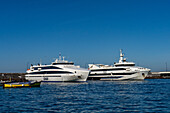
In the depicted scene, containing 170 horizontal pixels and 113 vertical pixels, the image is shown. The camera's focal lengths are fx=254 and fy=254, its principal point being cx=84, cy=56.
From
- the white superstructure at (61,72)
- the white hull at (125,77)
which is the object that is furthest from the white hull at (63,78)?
the white hull at (125,77)

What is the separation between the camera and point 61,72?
251 feet

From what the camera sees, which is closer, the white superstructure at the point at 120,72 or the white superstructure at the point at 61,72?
the white superstructure at the point at 61,72

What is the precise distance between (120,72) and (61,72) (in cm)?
2519

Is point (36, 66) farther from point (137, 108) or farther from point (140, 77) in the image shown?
point (137, 108)

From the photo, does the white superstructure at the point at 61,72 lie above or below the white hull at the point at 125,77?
above

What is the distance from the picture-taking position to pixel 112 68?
309 feet

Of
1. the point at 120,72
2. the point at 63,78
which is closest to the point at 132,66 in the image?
the point at 120,72

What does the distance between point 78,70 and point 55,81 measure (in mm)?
8173

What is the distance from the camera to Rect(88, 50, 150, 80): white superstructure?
89.9 metres

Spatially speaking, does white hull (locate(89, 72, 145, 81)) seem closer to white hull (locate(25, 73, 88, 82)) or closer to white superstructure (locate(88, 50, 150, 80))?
white superstructure (locate(88, 50, 150, 80))

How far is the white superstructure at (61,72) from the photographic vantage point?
250ft

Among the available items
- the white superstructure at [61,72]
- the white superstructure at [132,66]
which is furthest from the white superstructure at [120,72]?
the white superstructure at [61,72]

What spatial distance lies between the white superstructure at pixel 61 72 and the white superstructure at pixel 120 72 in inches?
687

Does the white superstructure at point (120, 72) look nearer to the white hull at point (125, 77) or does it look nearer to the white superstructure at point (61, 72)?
the white hull at point (125, 77)
